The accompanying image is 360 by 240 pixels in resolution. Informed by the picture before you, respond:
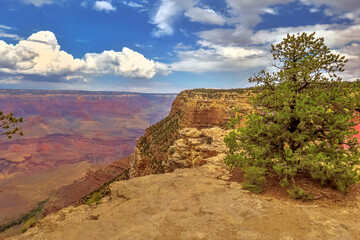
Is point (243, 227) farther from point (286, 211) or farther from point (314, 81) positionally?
point (314, 81)

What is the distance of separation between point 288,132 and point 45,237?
11.5 meters

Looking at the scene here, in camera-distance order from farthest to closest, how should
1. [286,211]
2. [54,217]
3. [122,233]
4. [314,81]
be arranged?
[314,81] < [54,217] < [286,211] < [122,233]

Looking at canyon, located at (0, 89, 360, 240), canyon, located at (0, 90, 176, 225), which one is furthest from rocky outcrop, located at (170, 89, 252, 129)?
canyon, located at (0, 90, 176, 225)

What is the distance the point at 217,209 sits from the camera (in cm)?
991

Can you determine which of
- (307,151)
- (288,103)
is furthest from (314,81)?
(307,151)

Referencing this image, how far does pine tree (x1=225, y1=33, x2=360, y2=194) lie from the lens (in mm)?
10453

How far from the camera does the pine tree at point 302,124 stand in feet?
34.3

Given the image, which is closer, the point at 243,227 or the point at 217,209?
the point at 243,227

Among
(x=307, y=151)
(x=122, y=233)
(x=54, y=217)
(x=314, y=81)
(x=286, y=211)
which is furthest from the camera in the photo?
(x=314, y=81)

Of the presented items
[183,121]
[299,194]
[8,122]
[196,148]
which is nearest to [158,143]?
[183,121]

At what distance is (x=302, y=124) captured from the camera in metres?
11.1

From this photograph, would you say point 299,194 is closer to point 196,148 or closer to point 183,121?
point 196,148

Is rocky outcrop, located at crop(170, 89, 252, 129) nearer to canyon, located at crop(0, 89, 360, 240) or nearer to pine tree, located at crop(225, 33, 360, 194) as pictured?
canyon, located at crop(0, 89, 360, 240)

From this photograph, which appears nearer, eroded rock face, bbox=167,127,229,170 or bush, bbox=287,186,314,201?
bush, bbox=287,186,314,201
